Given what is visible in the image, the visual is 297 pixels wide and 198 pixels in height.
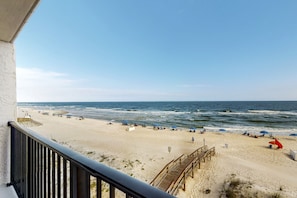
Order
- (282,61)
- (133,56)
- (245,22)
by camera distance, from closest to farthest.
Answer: (245,22)
(282,61)
(133,56)

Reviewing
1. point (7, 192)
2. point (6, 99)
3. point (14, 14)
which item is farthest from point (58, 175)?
point (6, 99)

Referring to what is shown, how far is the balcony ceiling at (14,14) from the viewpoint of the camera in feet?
5.17

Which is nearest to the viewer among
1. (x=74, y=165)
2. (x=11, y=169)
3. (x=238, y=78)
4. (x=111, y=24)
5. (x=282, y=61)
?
(x=74, y=165)

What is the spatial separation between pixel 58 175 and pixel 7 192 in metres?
1.83

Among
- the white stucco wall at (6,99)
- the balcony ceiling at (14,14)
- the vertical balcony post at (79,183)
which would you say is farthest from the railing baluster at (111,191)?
the white stucco wall at (6,99)

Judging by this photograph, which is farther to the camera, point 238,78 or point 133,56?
point 238,78

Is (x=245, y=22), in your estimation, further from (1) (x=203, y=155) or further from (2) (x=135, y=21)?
(1) (x=203, y=155)

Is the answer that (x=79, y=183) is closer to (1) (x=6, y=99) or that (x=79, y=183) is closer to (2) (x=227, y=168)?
(1) (x=6, y=99)

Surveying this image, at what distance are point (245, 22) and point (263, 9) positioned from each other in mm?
2292

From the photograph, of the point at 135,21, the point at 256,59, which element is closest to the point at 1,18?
the point at 135,21

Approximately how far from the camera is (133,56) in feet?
101

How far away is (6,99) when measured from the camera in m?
2.51

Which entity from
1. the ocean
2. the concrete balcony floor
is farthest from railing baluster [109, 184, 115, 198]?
the ocean

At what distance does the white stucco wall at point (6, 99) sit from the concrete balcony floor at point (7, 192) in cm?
9
